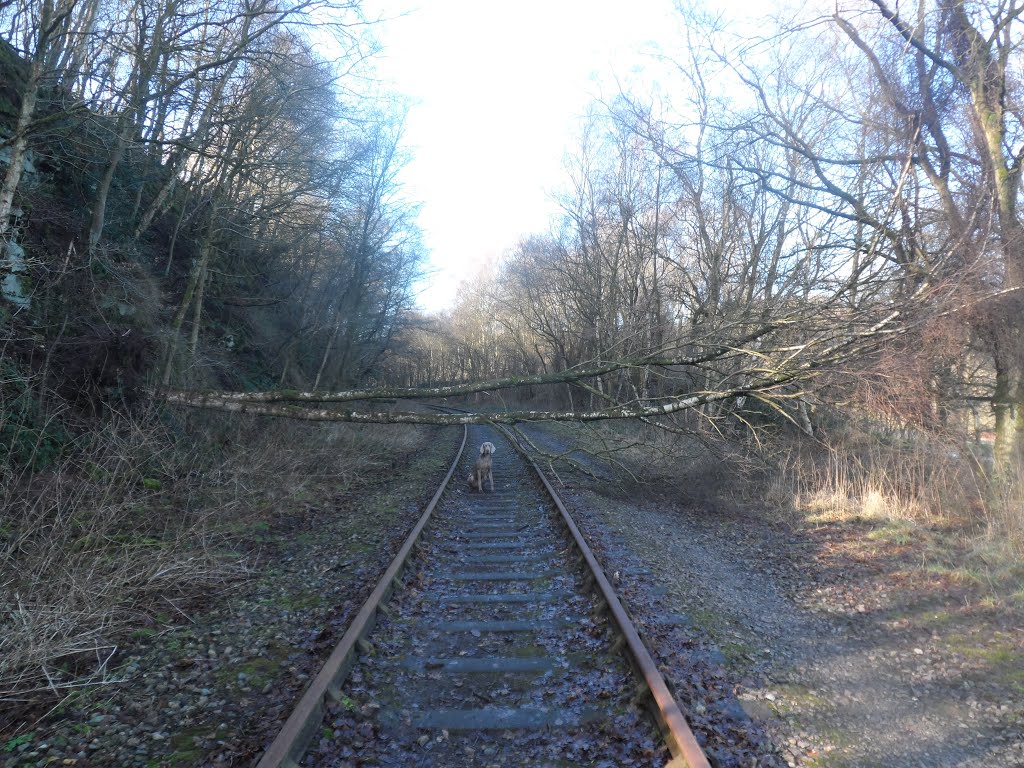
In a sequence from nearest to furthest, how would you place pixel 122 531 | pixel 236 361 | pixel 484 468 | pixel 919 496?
pixel 122 531
pixel 919 496
pixel 484 468
pixel 236 361

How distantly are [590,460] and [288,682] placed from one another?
12203 millimetres

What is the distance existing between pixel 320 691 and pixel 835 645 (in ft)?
13.6

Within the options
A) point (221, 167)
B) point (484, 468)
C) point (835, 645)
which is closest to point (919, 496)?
point (835, 645)

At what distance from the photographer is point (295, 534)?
823 cm

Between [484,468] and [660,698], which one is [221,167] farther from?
[660,698]

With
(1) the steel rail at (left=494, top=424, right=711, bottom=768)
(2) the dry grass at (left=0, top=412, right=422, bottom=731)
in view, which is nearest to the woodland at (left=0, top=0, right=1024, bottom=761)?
(2) the dry grass at (left=0, top=412, right=422, bottom=731)

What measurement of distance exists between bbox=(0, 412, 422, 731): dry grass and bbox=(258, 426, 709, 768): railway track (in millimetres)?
1772

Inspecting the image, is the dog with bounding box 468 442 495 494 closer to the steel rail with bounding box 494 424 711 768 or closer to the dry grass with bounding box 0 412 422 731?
the dry grass with bounding box 0 412 422 731

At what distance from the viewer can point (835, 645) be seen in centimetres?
500

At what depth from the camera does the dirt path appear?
11.9 feet

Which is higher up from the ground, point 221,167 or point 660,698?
point 221,167

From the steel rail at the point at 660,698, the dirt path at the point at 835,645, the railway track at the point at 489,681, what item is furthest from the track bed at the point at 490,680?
the dirt path at the point at 835,645

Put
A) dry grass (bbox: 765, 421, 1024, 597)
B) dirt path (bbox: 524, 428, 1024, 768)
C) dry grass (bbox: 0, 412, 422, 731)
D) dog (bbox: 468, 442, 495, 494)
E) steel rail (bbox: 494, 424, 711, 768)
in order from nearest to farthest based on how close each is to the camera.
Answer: steel rail (bbox: 494, 424, 711, 768) < dirt path (bbox: 524, 428, 1024, 768) < dry grass (bbox: 0, 412, 422, 731) < dry grass (bbox: 765, 421, 1024, 597) < dog (bbox: 468, 442, 495, 494)

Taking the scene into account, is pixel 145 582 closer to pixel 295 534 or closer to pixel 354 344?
pixel 295 534
